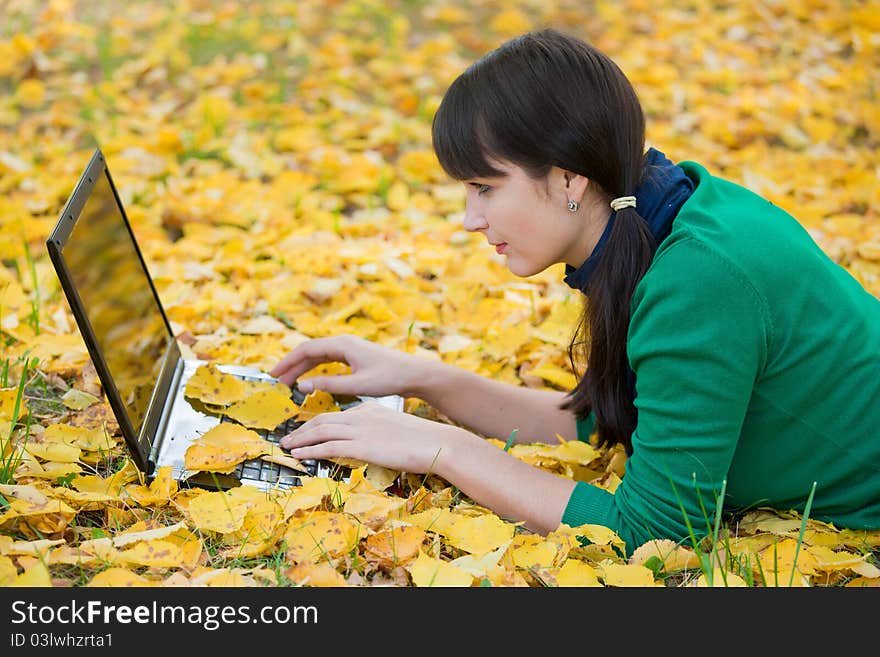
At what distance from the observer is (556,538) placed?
1757 mm

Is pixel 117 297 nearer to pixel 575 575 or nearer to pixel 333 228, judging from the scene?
pixel 575 575

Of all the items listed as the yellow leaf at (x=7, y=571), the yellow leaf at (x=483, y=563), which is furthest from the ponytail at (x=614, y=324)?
the yellow leaf at (x=7, y=571)

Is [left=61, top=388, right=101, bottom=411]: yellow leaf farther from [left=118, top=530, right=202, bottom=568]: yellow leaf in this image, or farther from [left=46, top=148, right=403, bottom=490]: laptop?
[left=118, top=530, right=202, bottom=568]: yellow leaf

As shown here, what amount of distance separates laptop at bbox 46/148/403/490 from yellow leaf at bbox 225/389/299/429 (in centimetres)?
3

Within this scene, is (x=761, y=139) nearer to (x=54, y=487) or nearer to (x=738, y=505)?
(x=738, y=505)

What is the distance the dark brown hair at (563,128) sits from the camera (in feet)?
5.57

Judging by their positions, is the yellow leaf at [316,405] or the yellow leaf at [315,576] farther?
the yellow leaf at [316,405]

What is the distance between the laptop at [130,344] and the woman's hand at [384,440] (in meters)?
0.07

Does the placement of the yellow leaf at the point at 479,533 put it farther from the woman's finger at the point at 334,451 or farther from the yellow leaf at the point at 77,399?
the yellow leaf at the point at 77,399

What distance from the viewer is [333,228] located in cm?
342

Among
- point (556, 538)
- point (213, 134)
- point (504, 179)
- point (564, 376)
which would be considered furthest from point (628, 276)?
point (213, 134)

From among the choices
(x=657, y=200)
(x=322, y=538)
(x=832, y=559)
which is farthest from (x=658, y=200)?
(x=322, y=538)

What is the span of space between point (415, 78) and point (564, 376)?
8.13ft
